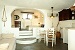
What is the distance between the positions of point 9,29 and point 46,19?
320 cm

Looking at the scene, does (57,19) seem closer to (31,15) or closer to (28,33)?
(28,33)

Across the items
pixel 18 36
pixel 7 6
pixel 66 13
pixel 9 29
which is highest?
pixel 7 6

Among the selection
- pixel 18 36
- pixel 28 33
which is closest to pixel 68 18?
pixel 28 33

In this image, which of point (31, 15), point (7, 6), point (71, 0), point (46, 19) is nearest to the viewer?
point (71, 0)

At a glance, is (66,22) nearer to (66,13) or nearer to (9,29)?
(66,13)

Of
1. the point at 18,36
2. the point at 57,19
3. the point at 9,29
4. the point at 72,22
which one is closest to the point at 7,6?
the point at 9,29

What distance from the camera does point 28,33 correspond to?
27.7 feet

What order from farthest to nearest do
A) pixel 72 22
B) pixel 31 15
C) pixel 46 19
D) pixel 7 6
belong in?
1. pixel 31 15
2. pixel 46 19
3. pixel 7 6
4. pixel 72 22

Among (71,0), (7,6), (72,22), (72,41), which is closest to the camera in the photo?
(72,41)

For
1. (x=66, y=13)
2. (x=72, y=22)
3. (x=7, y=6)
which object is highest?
(x=7, y=6)

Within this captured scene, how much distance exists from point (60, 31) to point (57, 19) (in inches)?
43.6

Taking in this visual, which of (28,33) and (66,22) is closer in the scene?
(66,22)

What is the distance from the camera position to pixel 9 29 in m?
7.45

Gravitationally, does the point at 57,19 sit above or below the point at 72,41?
above
